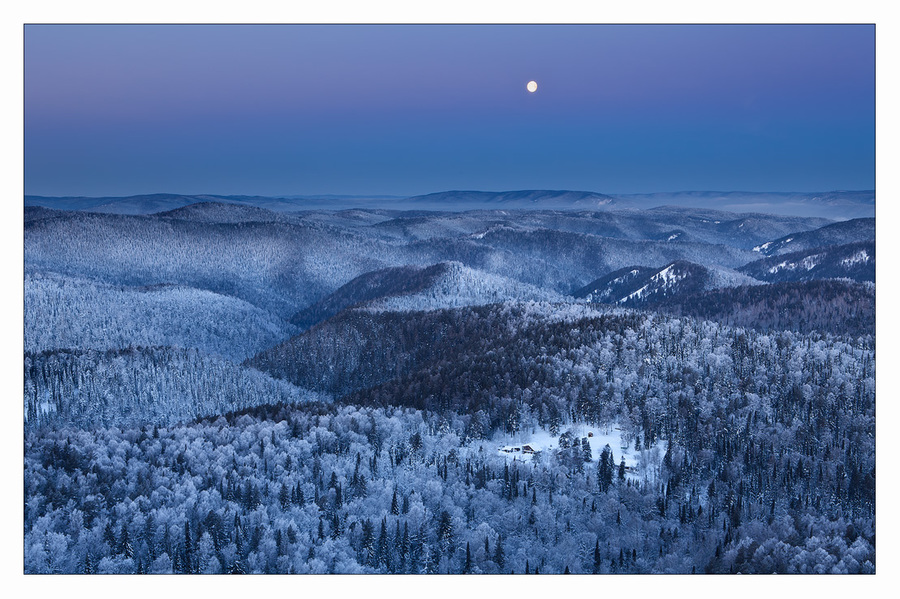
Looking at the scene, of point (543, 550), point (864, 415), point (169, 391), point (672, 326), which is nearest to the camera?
point (543, 550)

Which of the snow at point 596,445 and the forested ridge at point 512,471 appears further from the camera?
the snow at point 596,445

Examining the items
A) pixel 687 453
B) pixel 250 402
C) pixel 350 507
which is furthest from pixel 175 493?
pixel 250 402

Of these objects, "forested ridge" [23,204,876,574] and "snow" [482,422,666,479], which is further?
"snow" [482,422,666,479]

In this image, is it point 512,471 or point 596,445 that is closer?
point 512,471

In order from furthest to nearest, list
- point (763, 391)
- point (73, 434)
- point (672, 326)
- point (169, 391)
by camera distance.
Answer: point (169, 391) < point (672, 326) < point (763, 391) < point (73, 434)

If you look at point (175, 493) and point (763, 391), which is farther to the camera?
point (763, 391)

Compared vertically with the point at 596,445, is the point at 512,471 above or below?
below

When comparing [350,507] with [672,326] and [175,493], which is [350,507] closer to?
[175,493]
